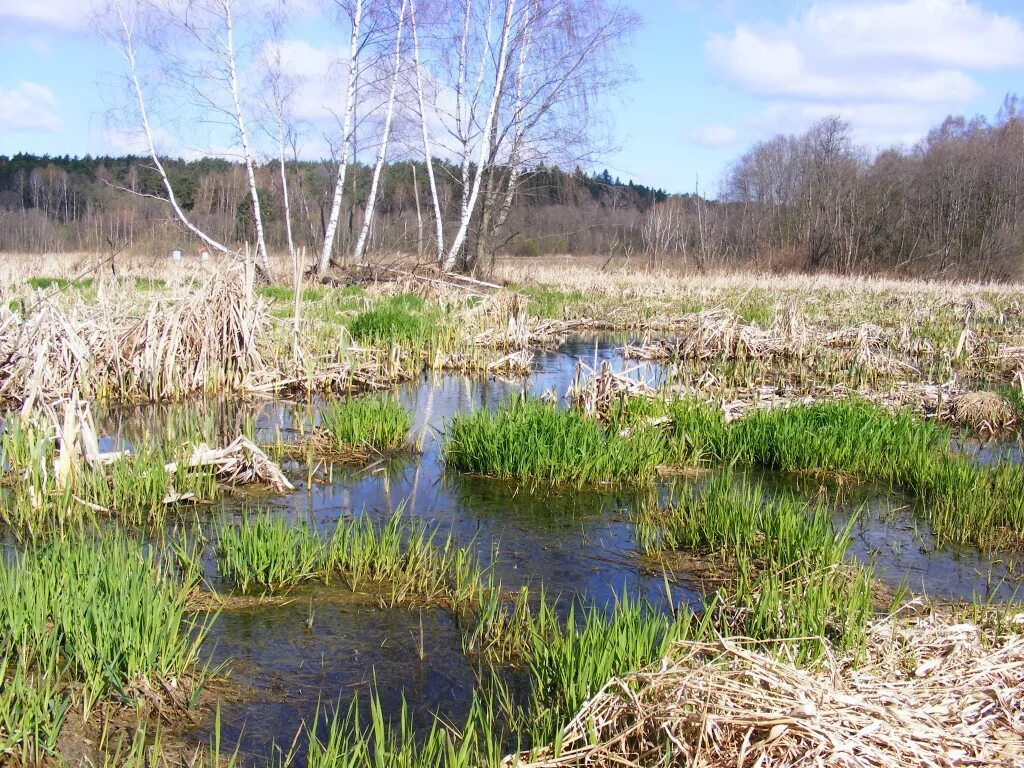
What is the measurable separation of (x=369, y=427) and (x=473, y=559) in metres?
2.37

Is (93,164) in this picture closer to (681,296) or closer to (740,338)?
(681,296)

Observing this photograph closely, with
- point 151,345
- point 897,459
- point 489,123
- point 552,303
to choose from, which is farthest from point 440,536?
point 489,123

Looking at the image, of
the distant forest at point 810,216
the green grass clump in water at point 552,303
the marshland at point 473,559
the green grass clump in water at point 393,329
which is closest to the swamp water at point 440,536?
the marshland at point 473,559

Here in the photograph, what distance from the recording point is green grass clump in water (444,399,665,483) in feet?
19.5

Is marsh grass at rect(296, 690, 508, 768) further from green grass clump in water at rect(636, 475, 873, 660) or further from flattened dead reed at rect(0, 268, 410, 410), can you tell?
flattened dead reed at rect(0, 268, 410, 410)

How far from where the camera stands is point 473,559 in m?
4.60

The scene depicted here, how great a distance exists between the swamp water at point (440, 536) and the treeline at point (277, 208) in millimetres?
15355

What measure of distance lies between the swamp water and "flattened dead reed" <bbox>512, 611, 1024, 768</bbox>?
707 millimetres

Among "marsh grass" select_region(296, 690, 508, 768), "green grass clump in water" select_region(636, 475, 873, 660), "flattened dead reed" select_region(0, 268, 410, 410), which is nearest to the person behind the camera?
"marsh grass" select_region(296, 690, 508, 768)

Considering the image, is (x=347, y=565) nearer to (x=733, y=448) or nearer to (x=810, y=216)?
(x=733, y=448)

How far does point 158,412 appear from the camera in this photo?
7.89 meters

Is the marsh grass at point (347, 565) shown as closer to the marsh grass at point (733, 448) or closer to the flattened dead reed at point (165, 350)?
the marsh grass at point (733, 448)

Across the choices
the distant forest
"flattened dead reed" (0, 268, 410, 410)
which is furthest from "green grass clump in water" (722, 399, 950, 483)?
the distant forest

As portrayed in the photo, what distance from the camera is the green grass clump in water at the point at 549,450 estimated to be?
19.5 feet
